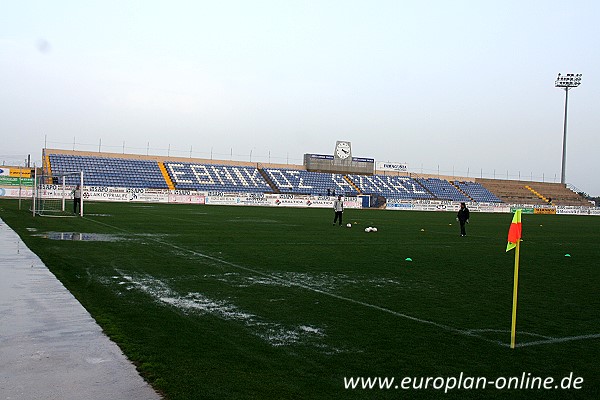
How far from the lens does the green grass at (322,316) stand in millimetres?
5090

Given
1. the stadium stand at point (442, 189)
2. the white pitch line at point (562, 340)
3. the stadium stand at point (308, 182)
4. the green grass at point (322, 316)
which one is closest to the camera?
the green grass at point (322, 316)

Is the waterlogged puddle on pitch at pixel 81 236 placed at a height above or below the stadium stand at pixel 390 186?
below

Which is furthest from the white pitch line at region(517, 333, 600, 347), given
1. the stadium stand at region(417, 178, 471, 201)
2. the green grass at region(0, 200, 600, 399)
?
the stadium stand at region(417, 178, 471, 201)

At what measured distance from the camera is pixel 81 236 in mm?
17766

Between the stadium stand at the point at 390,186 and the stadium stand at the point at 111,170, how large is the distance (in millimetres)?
25906

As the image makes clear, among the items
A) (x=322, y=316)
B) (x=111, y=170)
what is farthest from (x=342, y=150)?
(x=322, y=316)

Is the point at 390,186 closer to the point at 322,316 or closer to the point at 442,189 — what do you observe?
the point at 442,189

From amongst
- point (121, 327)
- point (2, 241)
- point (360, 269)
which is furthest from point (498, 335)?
point (2, 241)

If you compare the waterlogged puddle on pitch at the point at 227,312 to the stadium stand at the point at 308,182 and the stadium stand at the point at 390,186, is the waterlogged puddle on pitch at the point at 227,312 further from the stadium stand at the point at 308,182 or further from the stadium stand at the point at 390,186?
the stadium stand at the point at 390,186

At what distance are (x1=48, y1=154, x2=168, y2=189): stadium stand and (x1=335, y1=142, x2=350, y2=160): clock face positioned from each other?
24964 mm

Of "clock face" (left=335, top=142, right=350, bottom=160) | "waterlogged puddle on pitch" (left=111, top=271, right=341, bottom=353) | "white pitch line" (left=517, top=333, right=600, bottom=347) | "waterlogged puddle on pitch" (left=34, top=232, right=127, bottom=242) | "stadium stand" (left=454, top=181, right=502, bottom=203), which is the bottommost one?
"waterlogged puddle on pitch" (left=34, top=232, right=127, bottom=242)

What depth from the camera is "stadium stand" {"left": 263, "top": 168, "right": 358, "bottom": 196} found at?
68.4m

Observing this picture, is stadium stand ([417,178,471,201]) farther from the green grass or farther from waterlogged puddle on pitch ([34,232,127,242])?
the green grass

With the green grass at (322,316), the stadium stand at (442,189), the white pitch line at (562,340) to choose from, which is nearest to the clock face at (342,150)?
the stadium stand at (442,189)
